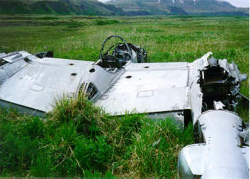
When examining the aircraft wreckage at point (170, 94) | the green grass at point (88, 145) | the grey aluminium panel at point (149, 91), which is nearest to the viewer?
the aircraft wreckage at point (170, 94)

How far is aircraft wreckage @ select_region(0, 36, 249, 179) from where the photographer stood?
2.59 m

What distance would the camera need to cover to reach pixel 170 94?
186 inches

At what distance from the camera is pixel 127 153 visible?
367 centimetres

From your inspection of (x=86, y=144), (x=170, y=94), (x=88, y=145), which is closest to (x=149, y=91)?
(x=170, y=94)

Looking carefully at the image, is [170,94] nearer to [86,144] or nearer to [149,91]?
[149,91]

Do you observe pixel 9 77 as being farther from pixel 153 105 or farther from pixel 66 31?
pixel 66 31

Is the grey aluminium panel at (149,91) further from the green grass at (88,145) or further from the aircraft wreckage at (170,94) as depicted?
the green grass at (88,145)

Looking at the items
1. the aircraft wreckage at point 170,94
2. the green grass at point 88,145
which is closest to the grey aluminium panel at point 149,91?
the aircraft wreckage at point 170,94

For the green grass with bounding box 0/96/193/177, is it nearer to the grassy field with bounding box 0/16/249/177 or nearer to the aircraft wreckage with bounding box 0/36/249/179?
the grassy field with bounding box 0/16/249/177

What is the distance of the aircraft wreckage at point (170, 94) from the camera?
2.59 metres

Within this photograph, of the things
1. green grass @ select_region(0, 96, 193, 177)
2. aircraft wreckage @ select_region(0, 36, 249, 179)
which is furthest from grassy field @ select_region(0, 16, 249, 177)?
aircraft wreckage @ select_region(0, 36, 249, 179)

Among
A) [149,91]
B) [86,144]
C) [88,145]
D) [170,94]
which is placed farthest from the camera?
[149,91]

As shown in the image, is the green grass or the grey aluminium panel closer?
the green grass

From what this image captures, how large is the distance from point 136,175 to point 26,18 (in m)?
9.29
